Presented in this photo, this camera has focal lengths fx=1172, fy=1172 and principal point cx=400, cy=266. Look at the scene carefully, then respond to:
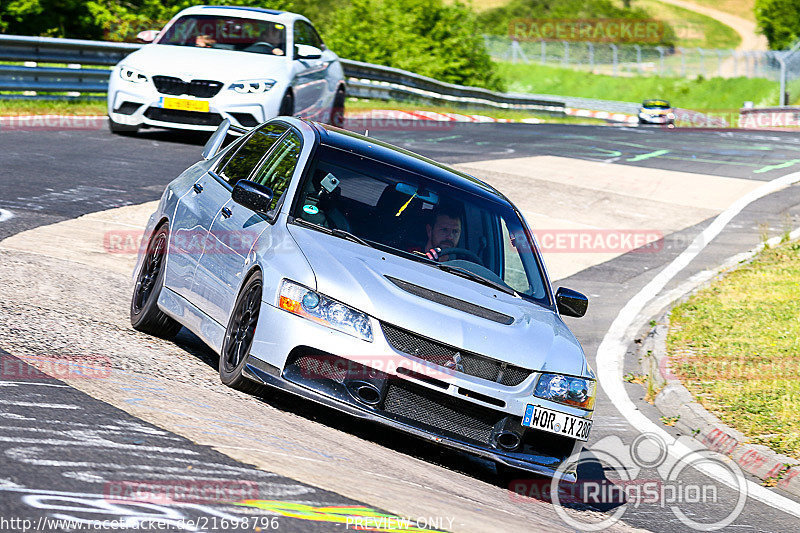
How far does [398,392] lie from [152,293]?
2516mm

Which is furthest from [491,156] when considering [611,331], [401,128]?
[611,331]

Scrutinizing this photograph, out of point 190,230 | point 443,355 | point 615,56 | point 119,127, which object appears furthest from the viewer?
point 615,56

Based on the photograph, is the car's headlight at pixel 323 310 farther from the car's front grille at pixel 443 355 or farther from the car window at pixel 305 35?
the car window at pixel 305 35

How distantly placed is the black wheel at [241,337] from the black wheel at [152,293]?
4.09ft

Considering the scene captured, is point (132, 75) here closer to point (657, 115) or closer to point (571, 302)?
point (571, 302)

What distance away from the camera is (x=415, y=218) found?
23.8 feet

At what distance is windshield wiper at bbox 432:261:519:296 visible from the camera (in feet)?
23.0

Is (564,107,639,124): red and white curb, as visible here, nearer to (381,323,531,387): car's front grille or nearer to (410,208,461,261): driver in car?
(410,208,461,261): driver in car

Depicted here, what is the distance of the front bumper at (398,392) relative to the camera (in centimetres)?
605

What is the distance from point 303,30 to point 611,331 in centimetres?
797

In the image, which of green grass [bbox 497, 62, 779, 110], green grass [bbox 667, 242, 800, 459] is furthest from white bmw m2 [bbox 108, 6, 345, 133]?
green grass [bbox 497, 62, 779, 110]

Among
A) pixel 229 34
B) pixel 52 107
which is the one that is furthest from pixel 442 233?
pixel 52 107

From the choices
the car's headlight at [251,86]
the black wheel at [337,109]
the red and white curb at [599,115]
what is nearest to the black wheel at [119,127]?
the car's headlight at [251,86]

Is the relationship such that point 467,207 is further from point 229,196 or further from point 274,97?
point 274,97
